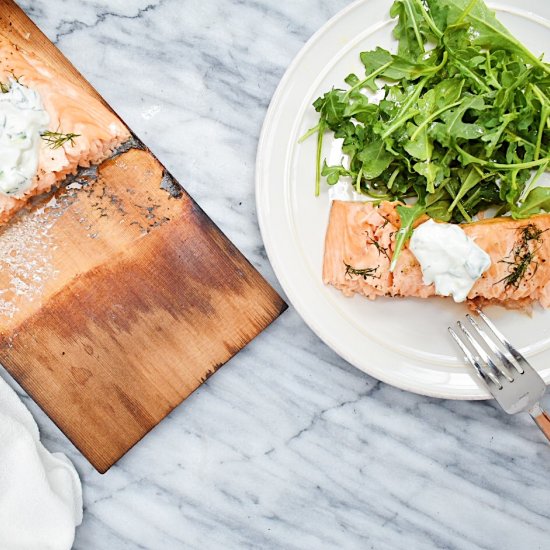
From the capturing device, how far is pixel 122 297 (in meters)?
1.75

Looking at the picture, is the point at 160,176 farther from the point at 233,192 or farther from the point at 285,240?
the point at 285,240

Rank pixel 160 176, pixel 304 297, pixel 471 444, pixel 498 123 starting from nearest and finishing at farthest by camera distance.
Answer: pixel 498 123 < pixel 304 297 < pixel 160 176 < pixel 471 444

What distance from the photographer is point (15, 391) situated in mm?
1834

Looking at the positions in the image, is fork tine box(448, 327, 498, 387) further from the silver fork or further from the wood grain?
the wood grain

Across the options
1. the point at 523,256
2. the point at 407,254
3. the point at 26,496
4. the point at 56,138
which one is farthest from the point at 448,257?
the point at 26,496

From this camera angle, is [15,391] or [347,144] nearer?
[347,144]

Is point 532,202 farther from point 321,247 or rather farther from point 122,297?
point 122,297

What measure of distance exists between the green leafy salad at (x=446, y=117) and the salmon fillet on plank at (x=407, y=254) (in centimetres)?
5

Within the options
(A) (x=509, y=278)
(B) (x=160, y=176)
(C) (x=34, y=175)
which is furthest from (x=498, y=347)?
(C) (x=34, y=175)

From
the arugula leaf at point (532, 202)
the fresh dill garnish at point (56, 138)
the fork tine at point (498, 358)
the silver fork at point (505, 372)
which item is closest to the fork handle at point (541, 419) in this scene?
the silver fork at point (505, 372)

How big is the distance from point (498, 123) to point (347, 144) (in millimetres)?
381

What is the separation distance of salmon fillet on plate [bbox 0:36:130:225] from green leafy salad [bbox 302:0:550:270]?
1.95 feet

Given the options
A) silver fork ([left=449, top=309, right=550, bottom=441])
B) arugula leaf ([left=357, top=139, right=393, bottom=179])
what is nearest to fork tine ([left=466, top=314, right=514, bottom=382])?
silver fork ([left=449, top=309, right=550, bottom=441])

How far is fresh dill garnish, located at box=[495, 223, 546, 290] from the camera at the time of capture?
1.62m
